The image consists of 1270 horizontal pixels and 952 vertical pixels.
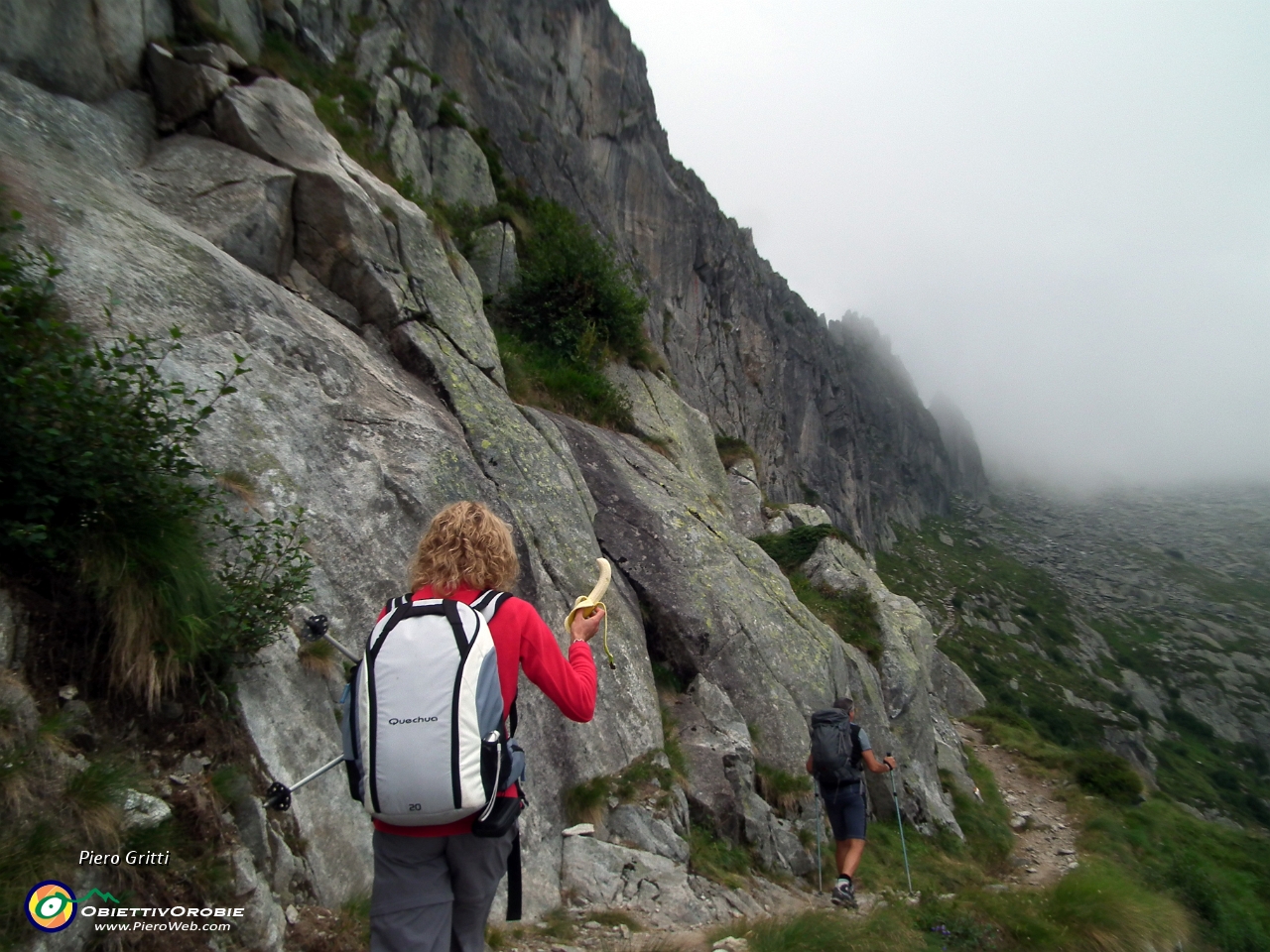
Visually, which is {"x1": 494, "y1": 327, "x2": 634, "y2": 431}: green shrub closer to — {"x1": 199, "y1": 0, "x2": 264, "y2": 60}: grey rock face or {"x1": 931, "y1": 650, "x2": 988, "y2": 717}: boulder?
{"x1": 199, "y1": 0, "x2": 264, "y2": 60}: grey rock face

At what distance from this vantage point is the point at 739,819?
28.1ft

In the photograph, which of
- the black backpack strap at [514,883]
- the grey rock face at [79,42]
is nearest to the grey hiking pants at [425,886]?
the black backpack strap at [514,883]

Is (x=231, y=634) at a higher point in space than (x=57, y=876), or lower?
higher

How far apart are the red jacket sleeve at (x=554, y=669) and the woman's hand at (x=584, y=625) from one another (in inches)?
2.9

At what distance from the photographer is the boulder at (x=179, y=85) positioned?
386 inches

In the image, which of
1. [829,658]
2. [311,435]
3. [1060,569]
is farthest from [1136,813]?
[1060,569]

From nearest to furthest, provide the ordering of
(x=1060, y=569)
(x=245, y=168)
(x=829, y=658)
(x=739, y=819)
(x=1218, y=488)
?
(x=739, y=819) → (x=245, y=168) → (x=829, y=658) → (x=1060, y=569) → (x=1218, y=488)

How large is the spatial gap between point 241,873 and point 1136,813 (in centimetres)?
2206

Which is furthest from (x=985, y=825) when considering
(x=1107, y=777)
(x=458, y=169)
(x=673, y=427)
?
(x=458, y=169)

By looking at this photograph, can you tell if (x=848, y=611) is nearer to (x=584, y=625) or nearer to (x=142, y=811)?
(x=584, y=625)

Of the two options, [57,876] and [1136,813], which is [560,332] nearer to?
[57,876]

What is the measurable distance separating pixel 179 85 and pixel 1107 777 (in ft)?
88.0

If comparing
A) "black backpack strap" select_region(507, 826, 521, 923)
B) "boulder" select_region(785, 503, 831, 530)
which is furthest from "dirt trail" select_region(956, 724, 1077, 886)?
"black backpack strap" select_region(507, 826, 521, 923)

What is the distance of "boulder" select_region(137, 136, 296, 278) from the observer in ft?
29.4
